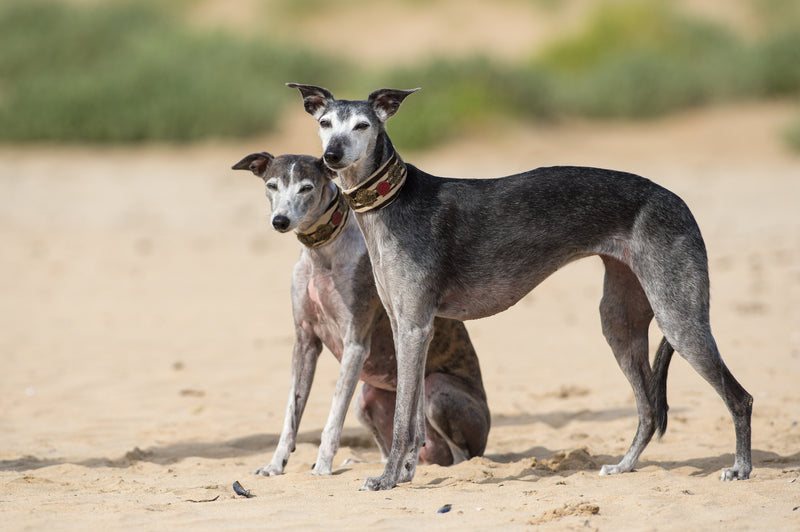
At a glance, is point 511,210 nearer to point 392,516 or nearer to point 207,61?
point 392,516

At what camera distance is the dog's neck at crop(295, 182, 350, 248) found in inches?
238

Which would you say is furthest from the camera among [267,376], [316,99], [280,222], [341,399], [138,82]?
[138,82]

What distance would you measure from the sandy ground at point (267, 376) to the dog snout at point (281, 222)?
1399 millimetres

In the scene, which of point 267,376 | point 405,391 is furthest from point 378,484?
point 267,376

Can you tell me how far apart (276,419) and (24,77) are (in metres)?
21.4

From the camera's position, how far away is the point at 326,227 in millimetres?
6059

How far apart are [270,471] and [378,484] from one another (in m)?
0.89

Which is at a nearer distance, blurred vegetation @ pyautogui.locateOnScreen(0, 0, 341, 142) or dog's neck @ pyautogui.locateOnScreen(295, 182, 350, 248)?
dog's neck @ pyautogui.locateOnScreen(295, 182, 350, 248)

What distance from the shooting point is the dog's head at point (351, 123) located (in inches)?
206

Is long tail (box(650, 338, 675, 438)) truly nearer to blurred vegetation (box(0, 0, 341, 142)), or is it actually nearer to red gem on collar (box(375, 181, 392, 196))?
red gem on collar (box(375, 181, 392, 196))

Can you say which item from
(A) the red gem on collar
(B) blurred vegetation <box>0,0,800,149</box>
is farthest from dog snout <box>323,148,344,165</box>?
(B) blurred vegetation <box>0,0,800,149</box>

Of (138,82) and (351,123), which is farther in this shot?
(138,82)

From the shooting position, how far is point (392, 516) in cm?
A: 472

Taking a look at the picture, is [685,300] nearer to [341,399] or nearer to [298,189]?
[341,399]
